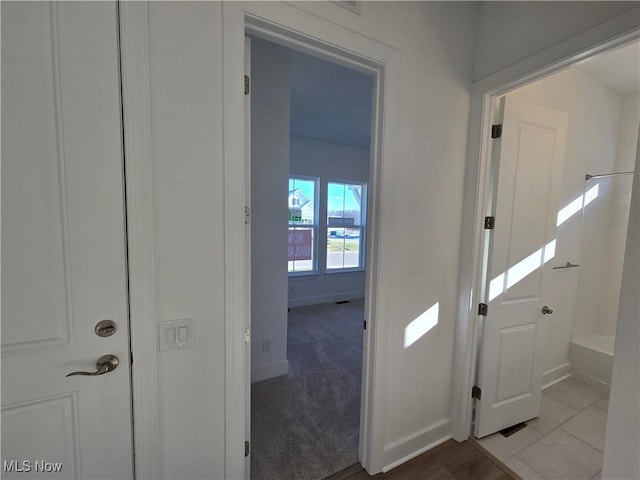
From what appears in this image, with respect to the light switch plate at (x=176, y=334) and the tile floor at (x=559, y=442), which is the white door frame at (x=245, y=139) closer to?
the light switch plate at (x=176, y=334)

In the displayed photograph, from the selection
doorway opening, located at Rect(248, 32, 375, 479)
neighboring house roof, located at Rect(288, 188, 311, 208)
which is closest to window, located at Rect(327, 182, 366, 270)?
neighboring house roof, located at Rect(288, 188, 311, 208)

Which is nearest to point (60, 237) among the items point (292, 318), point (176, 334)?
point (176, 334)

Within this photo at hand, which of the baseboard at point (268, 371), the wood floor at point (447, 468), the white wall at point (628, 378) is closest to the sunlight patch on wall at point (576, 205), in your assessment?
the wood floor at point (447, 468)

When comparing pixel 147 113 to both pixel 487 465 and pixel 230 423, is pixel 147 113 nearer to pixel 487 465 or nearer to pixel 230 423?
pixel 230 423

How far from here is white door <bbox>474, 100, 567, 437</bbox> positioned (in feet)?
5.73

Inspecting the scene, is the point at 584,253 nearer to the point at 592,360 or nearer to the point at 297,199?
the point at 592,360

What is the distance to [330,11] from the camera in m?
1.23

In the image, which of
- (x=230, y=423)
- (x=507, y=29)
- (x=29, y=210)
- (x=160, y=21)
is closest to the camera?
(x=29, y=210)

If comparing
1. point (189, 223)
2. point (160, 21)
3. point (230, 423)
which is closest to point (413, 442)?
point (230, 423)

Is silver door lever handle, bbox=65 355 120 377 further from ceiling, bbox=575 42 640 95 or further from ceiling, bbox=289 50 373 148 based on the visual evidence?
ceiling, bbox=575 42 640 95

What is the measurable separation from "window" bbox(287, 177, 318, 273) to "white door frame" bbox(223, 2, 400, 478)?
10.6 ft

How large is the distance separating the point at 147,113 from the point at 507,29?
197 cm

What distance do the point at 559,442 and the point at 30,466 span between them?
9.40 ft

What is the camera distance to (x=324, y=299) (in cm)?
497
